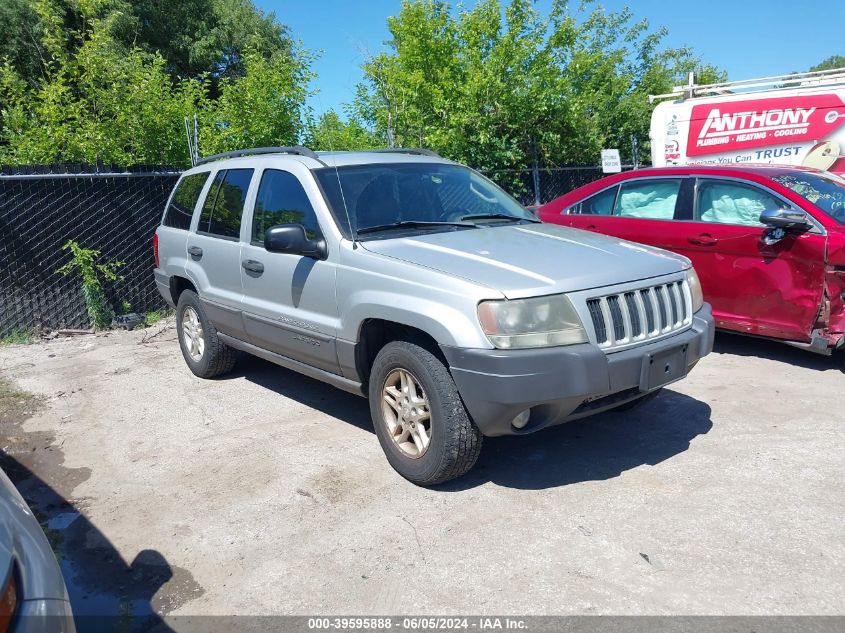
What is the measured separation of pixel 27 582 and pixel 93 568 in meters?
1.50

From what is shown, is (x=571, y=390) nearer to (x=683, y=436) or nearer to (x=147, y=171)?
(x=683, y=436)

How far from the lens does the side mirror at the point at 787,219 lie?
554 centimetres

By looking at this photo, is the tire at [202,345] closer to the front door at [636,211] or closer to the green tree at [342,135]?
the front door at [636,211]

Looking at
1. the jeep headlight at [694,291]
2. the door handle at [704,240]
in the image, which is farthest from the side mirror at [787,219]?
the jeep headlight at [694,291]

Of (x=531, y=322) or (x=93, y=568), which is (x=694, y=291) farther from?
(x=93, y=568)

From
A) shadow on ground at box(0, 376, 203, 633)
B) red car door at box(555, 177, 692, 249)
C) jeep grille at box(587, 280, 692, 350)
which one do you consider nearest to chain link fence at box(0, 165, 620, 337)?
shadow on ground at box(0, 376, 203, 633)

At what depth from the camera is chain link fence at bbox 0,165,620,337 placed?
7895mm

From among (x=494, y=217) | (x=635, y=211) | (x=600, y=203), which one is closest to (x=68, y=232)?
(x=494, y=217)

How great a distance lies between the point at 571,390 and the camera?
3.49m

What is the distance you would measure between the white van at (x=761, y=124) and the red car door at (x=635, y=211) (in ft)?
9.21

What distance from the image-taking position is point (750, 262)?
5.95 metres

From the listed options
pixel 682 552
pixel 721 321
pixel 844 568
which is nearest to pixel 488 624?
pixel 682 552

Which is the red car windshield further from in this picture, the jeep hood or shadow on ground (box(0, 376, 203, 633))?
shadow on ground (box(0, 376, 203, 633))

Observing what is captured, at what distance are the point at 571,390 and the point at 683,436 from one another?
1501 millimetres
